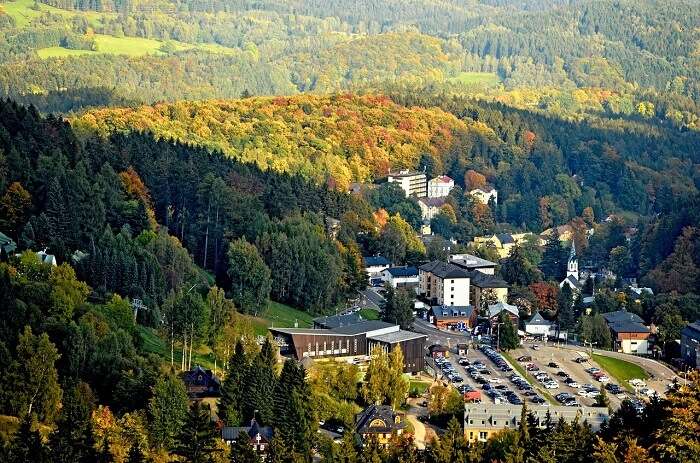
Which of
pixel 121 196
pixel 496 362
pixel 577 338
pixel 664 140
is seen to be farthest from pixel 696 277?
pixel 664 140

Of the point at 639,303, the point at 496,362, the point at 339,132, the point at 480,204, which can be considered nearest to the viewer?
the point at 496,362

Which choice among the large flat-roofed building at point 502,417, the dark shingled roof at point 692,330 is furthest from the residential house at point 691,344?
the large flat-roofed building at point 502,417

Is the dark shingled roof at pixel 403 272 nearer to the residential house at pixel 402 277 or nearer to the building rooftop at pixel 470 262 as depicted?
the residential house at pixel 402 277

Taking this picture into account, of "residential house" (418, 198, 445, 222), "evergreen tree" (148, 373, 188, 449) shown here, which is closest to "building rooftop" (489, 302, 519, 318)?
"evergreen tree" (148, 373, 188, 449)

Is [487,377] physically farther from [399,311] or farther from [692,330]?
[692,330]

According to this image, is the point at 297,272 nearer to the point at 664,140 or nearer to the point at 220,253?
the point at 220,253

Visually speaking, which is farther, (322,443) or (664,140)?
(664,140)
